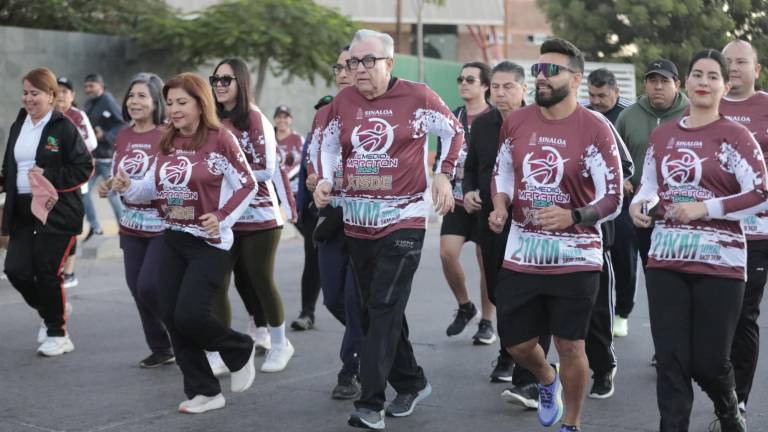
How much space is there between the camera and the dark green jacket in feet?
25.6

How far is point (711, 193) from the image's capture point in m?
5.40

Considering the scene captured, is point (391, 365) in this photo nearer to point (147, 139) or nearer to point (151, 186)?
point (151, 186)

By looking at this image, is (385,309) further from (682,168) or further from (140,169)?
(140,169)

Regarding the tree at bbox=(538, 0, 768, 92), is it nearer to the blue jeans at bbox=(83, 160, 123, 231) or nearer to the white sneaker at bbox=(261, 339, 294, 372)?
the white sneaker at bbox=(261, 339, 294, 372)

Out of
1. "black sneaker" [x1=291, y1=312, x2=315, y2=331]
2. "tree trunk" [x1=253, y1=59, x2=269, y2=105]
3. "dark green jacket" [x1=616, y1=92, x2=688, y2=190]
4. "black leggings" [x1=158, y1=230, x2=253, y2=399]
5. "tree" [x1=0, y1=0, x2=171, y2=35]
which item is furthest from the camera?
"tree" [x1=0, y1=0, x2=171, y2=35]

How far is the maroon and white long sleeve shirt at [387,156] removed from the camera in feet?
20.5

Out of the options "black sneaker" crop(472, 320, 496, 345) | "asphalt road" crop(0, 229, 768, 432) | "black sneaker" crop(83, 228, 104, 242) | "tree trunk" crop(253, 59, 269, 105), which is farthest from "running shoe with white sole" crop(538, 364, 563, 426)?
"tree trunk" crop(253, 59, 269, 105)

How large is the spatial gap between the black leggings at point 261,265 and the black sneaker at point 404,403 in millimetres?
1551

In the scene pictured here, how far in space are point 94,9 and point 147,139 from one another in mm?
17621

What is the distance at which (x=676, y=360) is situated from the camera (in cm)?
536

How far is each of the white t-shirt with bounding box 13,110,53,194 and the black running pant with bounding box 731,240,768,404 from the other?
15.5 feet

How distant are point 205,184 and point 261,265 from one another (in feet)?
4.05

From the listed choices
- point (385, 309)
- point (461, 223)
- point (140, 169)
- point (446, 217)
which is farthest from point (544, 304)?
point (140, 169)

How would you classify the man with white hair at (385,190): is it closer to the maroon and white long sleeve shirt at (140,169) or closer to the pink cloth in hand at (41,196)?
the maroon and white long sleeve shirt at (140,169)
